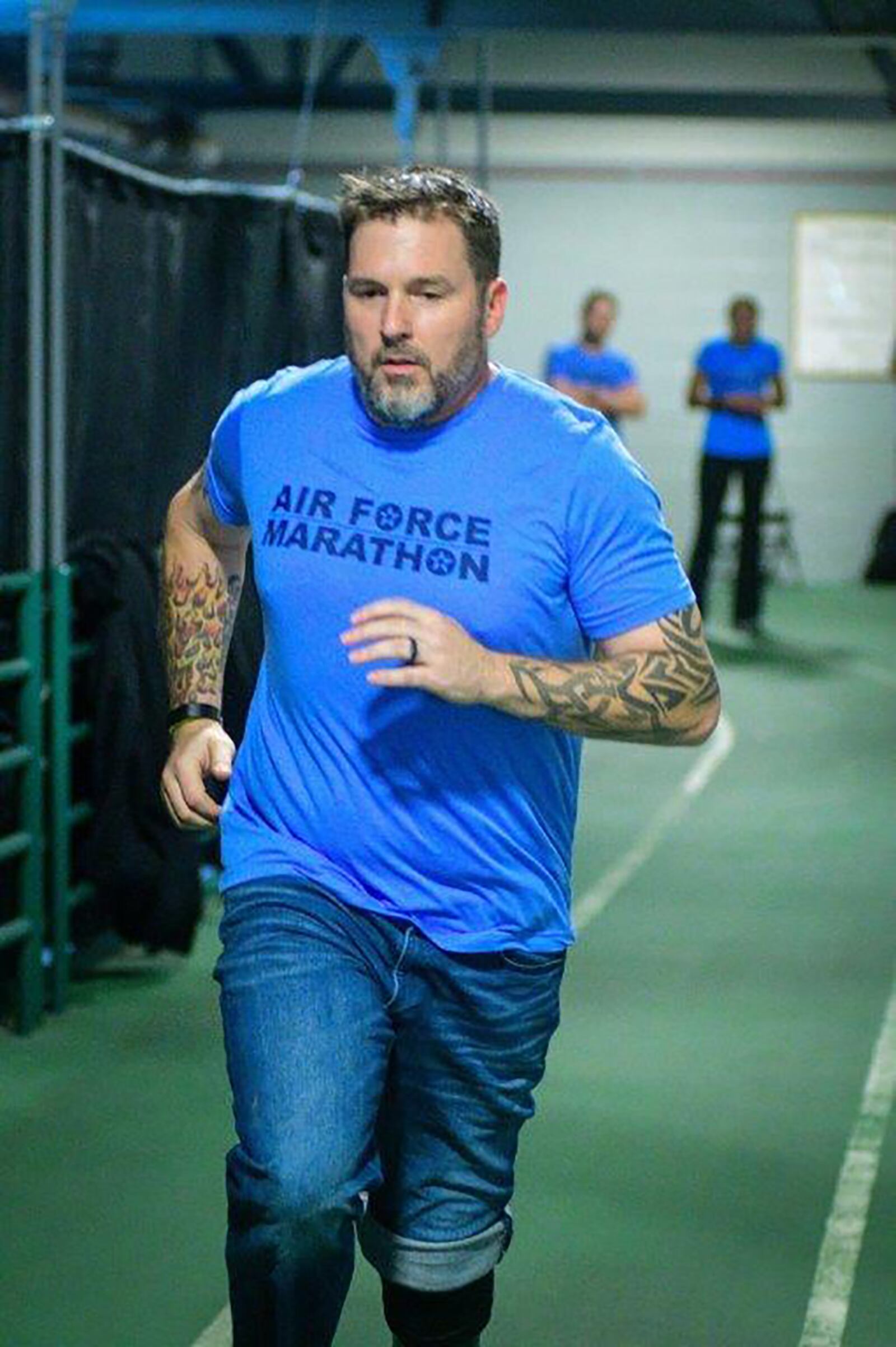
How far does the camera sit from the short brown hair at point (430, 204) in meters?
3.22

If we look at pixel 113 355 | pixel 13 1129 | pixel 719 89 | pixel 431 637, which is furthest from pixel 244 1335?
pixel 719 89

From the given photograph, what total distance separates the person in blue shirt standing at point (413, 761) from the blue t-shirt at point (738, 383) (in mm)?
12800

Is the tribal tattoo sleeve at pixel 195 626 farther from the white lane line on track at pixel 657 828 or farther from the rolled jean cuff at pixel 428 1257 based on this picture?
the white lane line on track at pixel 657 828

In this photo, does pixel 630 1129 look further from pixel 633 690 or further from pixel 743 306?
pixel 743 306

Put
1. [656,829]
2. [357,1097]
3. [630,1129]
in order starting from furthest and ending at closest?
1. [656,829]
2. [630,1129]
3. [357,1097]

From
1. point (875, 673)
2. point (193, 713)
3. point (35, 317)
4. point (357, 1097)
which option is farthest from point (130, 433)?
point (875, 673)

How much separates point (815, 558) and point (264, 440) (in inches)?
703

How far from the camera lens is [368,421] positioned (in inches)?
131

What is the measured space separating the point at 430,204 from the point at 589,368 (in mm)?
13114

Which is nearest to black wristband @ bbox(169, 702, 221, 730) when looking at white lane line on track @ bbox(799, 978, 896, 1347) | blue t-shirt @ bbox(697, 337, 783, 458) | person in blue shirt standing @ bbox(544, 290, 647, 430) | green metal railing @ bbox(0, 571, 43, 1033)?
white lane line on track @ bbox(799, 978, 896, 1347)

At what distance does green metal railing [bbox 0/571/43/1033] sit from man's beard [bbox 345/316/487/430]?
3.11m

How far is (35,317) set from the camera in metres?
6.28

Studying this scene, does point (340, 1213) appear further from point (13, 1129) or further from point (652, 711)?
point (13, 1129)

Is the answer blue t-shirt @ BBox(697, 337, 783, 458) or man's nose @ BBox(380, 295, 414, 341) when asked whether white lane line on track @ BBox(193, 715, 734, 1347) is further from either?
man's nose @ BBox(380, 295, 414, 341)
